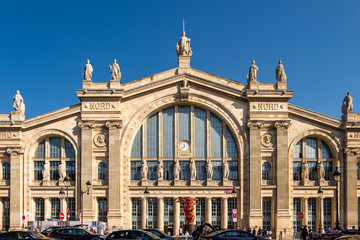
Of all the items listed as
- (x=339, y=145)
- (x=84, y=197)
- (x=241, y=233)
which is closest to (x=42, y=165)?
(x=84, y=197)

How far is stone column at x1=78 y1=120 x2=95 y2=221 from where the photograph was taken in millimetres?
55031

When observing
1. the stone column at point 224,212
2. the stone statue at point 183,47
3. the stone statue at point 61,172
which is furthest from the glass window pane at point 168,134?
the stone statue at point 61,172

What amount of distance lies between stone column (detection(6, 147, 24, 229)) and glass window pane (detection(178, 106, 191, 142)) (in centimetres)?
1773

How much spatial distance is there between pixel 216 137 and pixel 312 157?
11.0 meters

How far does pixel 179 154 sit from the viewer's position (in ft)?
187

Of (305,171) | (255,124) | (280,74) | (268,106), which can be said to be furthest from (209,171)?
(280,74)

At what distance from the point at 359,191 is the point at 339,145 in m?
5.50

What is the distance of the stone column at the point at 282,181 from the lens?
54562 millimetres

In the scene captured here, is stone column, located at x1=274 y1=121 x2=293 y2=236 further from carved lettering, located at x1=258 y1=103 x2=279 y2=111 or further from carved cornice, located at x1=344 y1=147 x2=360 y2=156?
carved cornice, located at x1=344 y1=147 x2=360 y2=156

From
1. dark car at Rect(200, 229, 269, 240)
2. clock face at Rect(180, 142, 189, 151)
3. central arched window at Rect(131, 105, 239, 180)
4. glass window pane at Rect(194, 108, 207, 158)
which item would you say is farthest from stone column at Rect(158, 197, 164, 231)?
dark car at Rect(200, 229, 269, 240)

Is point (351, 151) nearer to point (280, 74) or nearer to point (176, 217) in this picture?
point (280, 74)

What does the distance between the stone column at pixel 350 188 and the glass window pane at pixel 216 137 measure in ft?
45.2

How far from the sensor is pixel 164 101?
57.2 meters

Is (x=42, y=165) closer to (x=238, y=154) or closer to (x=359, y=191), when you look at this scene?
(x=238, y=154)
